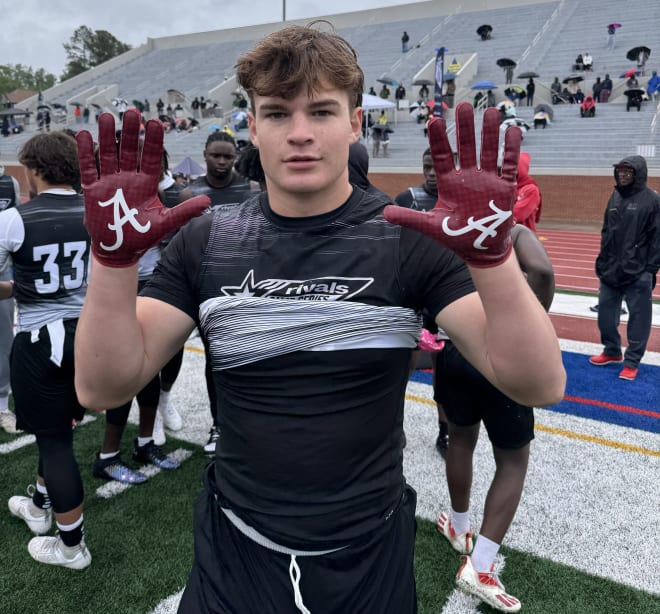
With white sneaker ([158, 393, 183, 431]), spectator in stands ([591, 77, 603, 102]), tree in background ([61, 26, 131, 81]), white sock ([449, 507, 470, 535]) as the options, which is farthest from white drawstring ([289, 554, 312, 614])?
tree in background ([61, 26, 131, 81])

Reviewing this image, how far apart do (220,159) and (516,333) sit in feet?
11.5

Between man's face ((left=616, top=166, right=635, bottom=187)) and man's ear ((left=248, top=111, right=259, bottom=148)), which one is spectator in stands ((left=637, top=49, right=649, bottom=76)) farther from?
man's ear ((left=248, top=111, right=259, bottom=148))

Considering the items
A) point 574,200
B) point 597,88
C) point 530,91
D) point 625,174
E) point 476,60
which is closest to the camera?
point 625,174

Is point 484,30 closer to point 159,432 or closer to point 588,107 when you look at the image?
point 588,107

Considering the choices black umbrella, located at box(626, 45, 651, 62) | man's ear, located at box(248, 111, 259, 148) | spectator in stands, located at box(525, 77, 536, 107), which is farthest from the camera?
spectator in stands, located at box(525, 77, 536, 107)

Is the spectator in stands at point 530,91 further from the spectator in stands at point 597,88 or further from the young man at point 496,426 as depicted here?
the young man at point 496,426

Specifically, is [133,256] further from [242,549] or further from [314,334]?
[242,549]

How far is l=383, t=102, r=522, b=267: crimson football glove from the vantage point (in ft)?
3.59

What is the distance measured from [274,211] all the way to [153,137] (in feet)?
1.18

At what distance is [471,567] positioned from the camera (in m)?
2.64

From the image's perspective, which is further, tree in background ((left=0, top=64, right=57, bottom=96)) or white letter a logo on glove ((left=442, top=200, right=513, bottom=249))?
tree in background ((left=0, top=64, right=57, bottom=96))

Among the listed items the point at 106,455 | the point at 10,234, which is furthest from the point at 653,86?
the point at 10,234

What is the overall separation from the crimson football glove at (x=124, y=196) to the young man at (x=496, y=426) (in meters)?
1.75

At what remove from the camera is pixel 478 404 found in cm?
265
